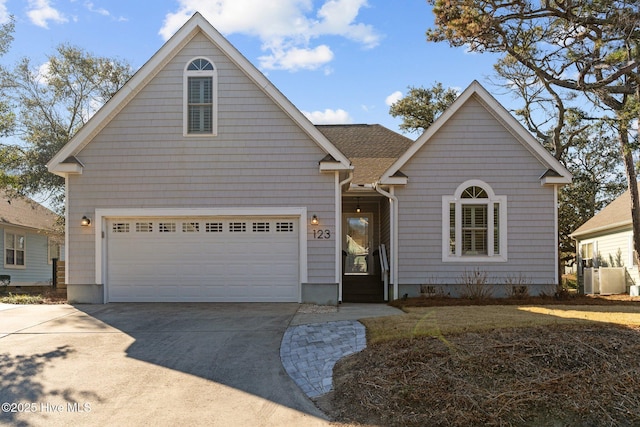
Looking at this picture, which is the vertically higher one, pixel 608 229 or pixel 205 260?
pixel 608 229

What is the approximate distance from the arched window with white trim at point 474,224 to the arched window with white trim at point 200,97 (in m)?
6.10

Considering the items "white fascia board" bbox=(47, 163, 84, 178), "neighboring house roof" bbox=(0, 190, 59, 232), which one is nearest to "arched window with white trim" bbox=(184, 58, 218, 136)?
"white fascia board" bbox=(47, 163, 84, 178)

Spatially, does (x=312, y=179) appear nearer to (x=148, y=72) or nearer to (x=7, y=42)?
(x=148, y=72)

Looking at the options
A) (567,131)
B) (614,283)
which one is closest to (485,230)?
(614,283)

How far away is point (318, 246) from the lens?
13.2 m

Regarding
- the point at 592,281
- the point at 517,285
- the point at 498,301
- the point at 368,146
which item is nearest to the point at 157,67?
the point at 368,146

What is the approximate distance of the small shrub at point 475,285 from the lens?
46.3ft

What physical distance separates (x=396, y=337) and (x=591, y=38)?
13531 mm

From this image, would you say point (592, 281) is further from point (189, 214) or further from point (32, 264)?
point (32, 264)

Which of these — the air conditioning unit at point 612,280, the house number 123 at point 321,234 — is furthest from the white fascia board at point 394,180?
the air conditioning unit at point 612,280

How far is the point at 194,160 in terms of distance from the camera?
1341cm

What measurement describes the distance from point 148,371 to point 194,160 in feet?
22.0

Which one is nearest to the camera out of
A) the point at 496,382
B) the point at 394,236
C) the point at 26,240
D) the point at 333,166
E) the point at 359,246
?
the point at 496,382

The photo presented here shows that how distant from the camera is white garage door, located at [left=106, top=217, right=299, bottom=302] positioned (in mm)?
13391
